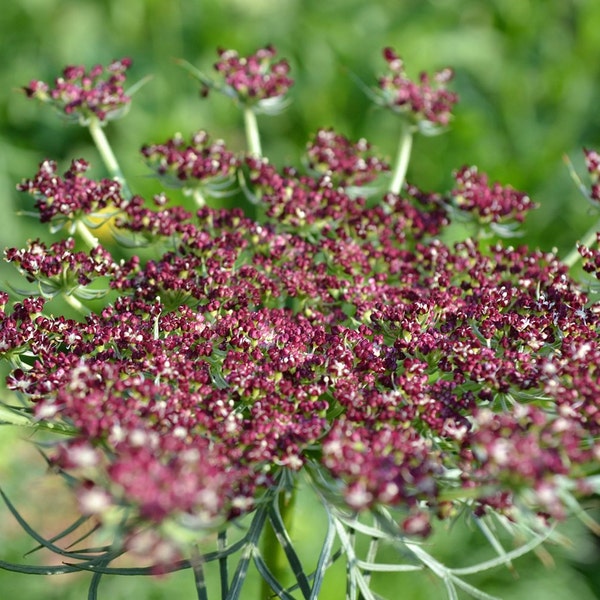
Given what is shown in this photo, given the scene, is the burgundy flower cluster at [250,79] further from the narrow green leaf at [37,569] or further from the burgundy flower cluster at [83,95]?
the narrow green leaf at [37,569]

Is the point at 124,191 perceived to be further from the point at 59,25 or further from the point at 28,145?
the point at 59,25

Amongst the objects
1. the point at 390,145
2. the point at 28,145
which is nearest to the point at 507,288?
the point at 390,145

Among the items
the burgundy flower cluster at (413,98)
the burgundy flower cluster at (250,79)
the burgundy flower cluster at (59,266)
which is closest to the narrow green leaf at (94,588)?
the burgundy flower cluster at (59,266)

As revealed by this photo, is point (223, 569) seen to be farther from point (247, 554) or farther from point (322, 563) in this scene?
point (322, 563)

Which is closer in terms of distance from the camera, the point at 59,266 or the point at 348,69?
the point at 59,266

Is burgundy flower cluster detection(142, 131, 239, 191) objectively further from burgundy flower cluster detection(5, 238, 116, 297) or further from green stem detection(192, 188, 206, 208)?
burgundy flower cluster detection(5, 238, 116, 297)

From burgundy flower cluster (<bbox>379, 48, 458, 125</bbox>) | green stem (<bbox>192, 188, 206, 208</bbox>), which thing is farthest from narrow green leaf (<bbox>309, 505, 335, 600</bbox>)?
burgundy flower cluster (<bbox>379, 48, 458, 125</bbox>)

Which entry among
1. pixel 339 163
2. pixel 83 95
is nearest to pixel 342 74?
pixel 339 163
